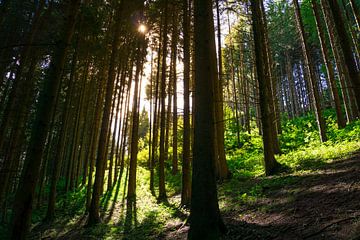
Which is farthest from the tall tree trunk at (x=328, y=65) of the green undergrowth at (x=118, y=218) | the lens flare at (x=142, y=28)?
the green undergrowth at (x=118, y=218)

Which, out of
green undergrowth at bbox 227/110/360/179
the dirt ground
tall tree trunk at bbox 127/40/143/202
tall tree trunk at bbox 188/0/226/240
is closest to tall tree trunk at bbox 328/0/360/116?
the dirt ground

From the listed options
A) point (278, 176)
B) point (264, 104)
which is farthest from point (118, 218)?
point (264, 104)

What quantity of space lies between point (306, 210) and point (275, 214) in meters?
0.61

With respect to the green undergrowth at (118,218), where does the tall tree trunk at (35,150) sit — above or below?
above


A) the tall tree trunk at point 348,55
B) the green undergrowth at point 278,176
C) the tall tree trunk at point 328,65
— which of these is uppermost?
the tall tree trunk at point 328,65

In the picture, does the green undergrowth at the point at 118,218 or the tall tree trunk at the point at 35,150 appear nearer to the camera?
the tall tree trunk at the point at 35,150

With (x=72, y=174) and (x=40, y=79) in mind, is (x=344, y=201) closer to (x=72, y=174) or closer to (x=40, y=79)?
(x=40, y=79)

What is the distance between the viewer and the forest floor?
12.8 feet

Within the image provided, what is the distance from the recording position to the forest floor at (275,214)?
3.91 meters

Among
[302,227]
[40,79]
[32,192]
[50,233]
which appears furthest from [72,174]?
[302,227]

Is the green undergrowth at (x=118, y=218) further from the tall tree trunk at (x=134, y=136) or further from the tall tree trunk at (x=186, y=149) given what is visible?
the tall tree trunk at (x=134, y=136)

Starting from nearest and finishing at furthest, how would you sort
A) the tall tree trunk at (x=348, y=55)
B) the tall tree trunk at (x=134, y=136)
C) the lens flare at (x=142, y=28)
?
the tall tree trunk at (x=348, y=55), the tall tree trunk at (x=134, y=136), the lens flare at (x=142, y=28)

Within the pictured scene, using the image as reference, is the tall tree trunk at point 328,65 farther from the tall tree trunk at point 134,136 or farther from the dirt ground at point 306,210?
the tall tree trunk at point 134,136

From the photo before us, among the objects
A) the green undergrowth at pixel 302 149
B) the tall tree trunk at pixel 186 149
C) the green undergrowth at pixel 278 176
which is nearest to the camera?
the green undergrowth at pixel 278 176
